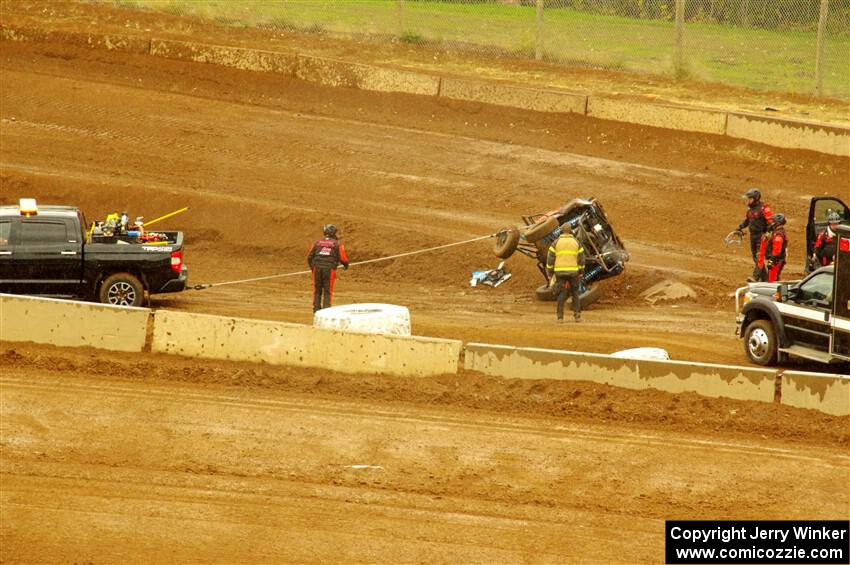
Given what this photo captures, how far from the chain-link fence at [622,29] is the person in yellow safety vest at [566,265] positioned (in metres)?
13.4

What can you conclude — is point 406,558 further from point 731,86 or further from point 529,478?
point 731,86

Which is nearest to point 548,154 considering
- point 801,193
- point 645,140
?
point 645,140

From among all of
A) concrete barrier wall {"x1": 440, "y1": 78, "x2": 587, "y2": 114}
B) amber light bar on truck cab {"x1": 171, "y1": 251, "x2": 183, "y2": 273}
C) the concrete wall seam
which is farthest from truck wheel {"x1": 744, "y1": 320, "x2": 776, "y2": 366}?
concrete barrier wall {"x1": 440, "y1": 78, "x2": 587, "y2": 114}

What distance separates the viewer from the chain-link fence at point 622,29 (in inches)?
1246

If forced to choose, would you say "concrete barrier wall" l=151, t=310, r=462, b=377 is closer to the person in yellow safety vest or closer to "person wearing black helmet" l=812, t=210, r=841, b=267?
the person in yellow safety vest

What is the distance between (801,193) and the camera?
26.7 metres

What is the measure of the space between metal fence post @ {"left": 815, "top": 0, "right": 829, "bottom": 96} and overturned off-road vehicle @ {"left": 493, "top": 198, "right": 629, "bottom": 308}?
11.9 metres

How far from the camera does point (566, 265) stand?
2031cm

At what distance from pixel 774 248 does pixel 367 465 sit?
30.9 ft

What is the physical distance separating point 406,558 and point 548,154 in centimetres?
1759

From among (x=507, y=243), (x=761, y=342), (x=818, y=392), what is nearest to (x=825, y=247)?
(x=761, y=342)

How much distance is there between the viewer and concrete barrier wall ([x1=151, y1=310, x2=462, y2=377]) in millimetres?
16641

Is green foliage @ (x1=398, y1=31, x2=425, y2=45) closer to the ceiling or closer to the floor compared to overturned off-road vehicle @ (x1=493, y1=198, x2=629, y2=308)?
closer to the ceiling

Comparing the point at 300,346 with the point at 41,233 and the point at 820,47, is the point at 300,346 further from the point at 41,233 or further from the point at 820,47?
the point at 820,47
